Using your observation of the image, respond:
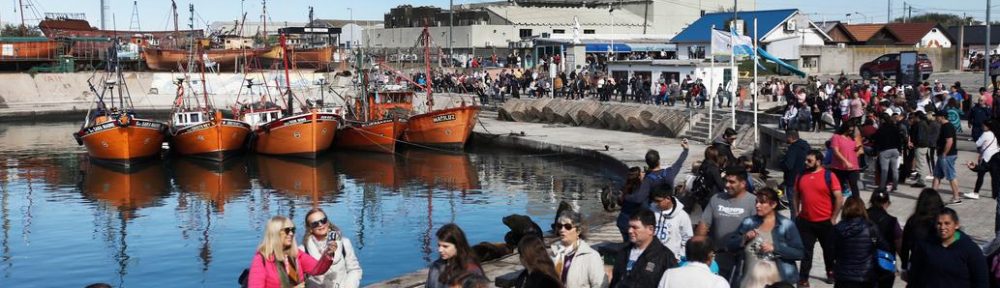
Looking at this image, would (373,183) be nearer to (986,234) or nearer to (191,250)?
(191,250)

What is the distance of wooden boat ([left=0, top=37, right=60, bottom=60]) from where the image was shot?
70.9 m

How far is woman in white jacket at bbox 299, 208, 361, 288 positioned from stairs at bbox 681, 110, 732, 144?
26629 mm

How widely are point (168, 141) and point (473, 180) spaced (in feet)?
49.9

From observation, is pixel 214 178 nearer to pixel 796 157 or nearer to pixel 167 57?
pixel 796 157

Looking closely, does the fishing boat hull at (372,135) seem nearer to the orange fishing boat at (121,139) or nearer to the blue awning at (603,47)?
the orange fishing boat at (121,139)

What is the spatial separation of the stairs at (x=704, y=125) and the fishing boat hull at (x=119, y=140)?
19204 mm

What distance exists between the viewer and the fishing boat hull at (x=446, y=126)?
41.8 m

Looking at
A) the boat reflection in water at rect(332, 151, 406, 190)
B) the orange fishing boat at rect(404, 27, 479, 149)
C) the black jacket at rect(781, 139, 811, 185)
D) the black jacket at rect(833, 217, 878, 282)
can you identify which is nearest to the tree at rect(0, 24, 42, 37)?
the boat reflection in water at rect(332, 151, 406, 190)

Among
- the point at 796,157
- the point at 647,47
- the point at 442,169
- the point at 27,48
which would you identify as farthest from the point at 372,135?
the point at 27,48

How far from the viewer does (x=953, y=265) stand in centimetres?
834

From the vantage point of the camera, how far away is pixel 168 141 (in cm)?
4300

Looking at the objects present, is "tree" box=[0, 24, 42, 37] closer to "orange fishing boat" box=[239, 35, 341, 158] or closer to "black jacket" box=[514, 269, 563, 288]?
"orange fishing boat" box=[239, 35, 341, 158]

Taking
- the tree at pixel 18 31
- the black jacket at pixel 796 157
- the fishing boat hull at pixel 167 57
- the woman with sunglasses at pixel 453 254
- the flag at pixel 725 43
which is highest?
the tree at pixel 18 31

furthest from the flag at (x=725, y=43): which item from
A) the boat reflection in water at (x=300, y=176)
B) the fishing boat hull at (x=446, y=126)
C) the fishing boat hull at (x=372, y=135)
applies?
the fishing boat hull at (x=372, y=135)
